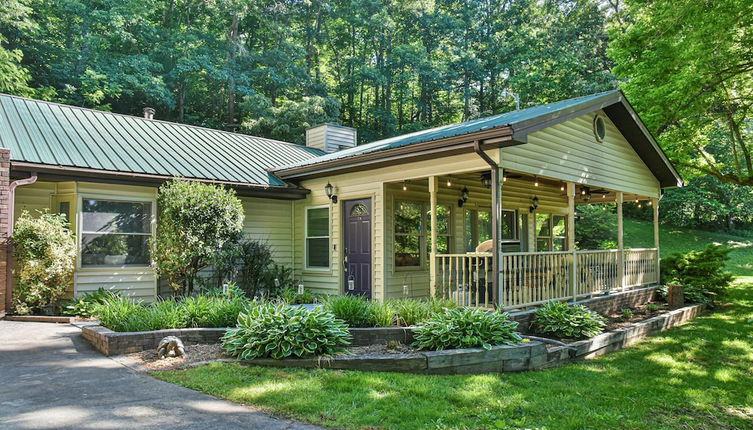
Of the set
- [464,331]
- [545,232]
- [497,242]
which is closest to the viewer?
[464,331]

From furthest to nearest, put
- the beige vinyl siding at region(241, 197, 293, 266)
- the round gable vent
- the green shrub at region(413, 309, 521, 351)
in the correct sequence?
the beige vinyl siding at region(241, 197, 293, 266) → the round gable vent → the green shrub at region(413, 309, 521, 351)

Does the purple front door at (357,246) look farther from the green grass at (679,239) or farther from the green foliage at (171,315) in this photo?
the green grass at (679,239)

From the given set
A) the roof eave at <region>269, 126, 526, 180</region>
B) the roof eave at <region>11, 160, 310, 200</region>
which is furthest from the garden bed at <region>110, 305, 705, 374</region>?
the roof eave at <region>11, 160, 310, 200</region>

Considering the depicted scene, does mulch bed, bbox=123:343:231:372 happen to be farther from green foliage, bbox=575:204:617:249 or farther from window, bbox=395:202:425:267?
green foliage, bbox=575:204:617:249

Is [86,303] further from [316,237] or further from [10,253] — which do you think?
[316,237]

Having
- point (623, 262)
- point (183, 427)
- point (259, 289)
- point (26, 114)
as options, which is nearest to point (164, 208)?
point (259, 289)

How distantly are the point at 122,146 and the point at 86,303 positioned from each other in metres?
3.31

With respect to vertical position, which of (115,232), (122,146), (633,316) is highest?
(122,146)

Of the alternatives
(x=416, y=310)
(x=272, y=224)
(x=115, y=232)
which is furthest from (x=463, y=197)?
(x=115, y=232)

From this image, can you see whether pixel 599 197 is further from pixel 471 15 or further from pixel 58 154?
pixel 471 15

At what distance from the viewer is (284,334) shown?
5.70 m

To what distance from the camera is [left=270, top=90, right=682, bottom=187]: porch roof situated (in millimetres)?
7141

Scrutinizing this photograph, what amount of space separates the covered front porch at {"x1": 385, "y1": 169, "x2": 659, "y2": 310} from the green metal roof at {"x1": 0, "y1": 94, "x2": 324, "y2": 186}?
3.28 metres

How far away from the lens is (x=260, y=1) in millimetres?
28531
